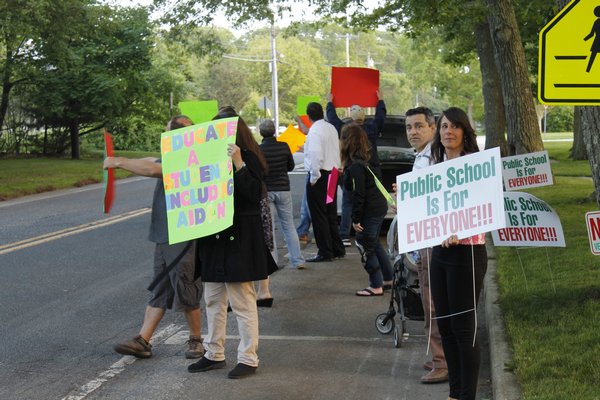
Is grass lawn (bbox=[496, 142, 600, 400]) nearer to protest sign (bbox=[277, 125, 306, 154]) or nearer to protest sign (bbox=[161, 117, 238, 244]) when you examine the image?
protest sign (bbox=[161, 117, 238, 244])

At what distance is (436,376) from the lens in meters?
7.06

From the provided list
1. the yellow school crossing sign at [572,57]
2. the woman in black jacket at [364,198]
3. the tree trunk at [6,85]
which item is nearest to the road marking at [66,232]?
the woman in black jacket at [364,198]

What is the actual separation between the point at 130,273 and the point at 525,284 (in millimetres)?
4820

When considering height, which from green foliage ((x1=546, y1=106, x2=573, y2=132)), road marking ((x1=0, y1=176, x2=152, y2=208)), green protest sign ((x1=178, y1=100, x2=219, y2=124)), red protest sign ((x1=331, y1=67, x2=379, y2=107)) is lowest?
road marking ((x1=0, y1=176, x2=152, y2=208))

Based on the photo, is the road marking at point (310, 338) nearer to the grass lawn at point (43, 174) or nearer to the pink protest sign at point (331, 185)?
the pink protest sign at point (331, 185)

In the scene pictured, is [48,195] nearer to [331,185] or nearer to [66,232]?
[66,232]

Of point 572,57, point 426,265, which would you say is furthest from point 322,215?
point 572,57

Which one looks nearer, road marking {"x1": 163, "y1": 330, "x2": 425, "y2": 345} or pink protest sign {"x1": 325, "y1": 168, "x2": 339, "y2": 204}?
road marking {"x1": 163, "y1": 330, "x2": 425, "y2": 345}

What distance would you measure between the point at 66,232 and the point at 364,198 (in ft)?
23.2

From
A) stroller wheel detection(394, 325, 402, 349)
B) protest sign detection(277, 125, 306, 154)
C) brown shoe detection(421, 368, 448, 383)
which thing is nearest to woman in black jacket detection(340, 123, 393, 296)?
stroller wheel detection(394, 325, 402, 349)

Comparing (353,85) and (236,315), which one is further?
(353,85)

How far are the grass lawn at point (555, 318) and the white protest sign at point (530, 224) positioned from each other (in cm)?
45

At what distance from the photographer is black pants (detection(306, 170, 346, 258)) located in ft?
42.7

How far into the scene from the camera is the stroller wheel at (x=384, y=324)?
847cm
